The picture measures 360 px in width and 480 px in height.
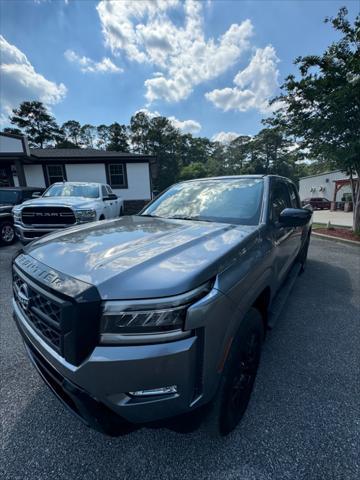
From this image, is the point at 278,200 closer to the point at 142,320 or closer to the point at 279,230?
the point at 279,230

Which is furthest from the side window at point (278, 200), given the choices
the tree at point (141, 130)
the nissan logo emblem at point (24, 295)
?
the tree at point (141, 130)

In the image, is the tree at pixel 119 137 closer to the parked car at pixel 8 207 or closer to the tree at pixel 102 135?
the tree at pixel 102 135

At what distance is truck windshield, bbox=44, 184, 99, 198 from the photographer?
7156 mm

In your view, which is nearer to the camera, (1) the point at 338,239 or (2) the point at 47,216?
(2) the point at 47,216

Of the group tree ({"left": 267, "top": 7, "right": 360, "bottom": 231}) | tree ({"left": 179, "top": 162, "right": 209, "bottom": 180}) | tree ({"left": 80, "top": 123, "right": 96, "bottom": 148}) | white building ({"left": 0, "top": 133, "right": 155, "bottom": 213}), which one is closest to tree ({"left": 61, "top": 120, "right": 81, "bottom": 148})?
tree ({"left": 80, "top": 123, "right": 96, "bottom": 148})

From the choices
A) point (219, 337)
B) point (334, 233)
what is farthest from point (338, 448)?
point (334, 233)

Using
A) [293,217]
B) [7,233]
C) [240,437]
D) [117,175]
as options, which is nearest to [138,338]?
[240,437]

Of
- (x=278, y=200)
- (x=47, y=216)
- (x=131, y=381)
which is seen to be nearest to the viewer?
(x=131, y=381)

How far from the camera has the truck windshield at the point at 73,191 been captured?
23.5 feet

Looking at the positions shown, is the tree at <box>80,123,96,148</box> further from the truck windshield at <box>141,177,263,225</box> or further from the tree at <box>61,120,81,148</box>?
the truck windshield at <box>141,177,263,225</box>

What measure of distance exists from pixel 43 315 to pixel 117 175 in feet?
50.1

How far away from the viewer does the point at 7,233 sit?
7133 mm

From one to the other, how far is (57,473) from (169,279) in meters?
1.47

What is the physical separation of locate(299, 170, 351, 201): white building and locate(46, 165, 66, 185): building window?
95.7 feet
